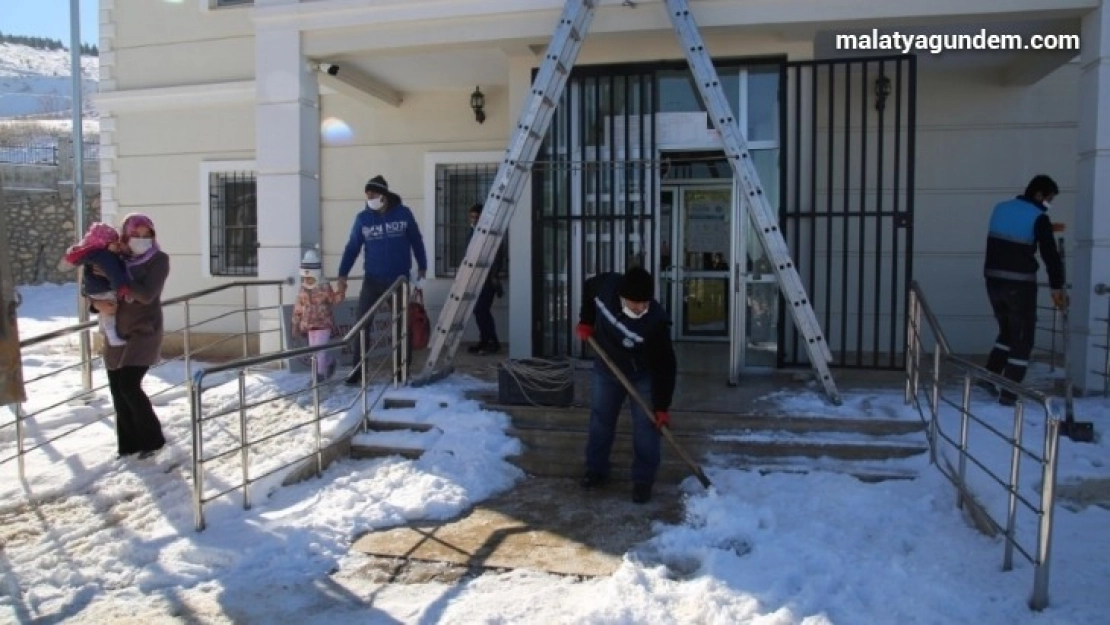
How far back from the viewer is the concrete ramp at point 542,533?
4.68 meters

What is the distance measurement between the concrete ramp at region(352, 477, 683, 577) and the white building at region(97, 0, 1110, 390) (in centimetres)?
228

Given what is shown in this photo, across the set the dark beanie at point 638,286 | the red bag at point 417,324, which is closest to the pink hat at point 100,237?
the red bag at point 417,324

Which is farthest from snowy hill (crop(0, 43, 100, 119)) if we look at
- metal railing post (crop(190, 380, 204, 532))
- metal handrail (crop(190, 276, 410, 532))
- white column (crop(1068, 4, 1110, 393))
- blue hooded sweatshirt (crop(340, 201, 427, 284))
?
white column (crop(1068, 4, 1110, 393))

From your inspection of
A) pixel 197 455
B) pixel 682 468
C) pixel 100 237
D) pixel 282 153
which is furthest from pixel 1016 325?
pixel 282 153

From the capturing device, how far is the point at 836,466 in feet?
19.0

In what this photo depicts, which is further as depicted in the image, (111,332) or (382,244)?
(382,244)

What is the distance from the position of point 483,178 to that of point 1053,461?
28.0 ft

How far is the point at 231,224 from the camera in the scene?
40.9 feet

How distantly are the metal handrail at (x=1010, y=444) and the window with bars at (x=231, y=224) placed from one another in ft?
30.1

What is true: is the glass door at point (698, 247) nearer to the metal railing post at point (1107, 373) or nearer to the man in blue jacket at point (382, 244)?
the man in blue jacket at point (382, 244)

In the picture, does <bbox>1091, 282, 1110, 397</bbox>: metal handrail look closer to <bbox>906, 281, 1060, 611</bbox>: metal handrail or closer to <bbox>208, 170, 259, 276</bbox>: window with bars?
<bbox>906, 281, 1060, 611</bbox>: metal handrail

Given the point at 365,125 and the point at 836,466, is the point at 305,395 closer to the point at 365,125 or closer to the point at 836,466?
the point at 836,466

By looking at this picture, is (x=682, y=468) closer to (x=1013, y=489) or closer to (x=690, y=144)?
(x=1013, y=489)

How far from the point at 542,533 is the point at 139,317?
318 cm
